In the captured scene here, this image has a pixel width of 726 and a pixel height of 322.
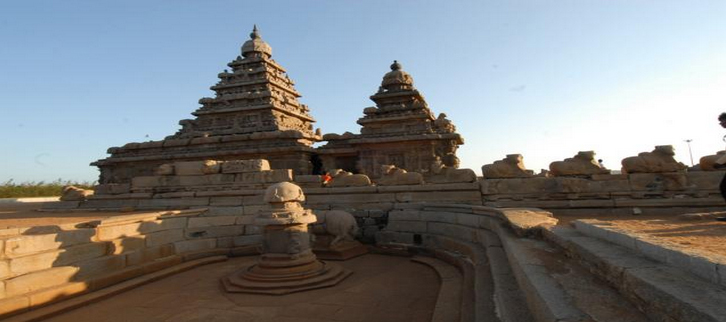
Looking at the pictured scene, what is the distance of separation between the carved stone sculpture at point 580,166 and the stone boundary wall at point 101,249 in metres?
6.59

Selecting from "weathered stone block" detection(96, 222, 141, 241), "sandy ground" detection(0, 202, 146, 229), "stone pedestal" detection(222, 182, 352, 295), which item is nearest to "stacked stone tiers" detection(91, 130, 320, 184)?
"sandy ground" detection(0, 202, 146, 229)

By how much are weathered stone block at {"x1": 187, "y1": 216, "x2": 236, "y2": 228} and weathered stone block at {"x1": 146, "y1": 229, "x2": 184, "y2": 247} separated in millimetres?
315

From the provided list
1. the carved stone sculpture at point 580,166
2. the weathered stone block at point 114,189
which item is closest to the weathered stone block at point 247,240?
the weathered stone block at point 114,189

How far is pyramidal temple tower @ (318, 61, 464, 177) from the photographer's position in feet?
60.4

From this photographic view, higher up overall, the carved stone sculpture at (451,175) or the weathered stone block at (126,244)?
the carved stone sculpture at (451,175)

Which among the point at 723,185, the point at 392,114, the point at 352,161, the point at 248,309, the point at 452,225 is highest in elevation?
the point at 392,114

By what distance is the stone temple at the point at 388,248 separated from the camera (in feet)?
7.84

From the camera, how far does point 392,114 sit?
2036 centimetres

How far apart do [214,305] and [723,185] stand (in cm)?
710

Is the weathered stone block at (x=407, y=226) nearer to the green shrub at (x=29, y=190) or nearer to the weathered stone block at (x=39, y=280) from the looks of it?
the weathered stone block at (x=39, y=280)

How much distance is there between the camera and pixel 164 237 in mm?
6988

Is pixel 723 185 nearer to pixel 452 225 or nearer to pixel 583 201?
pixel 583 201

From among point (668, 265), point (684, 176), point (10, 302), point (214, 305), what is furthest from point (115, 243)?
point (684, 176)

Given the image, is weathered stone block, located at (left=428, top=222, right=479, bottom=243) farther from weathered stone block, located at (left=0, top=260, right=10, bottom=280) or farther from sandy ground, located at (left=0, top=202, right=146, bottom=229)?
sandy ground, located at (left=0, top=202, right=146, bottom=229)
